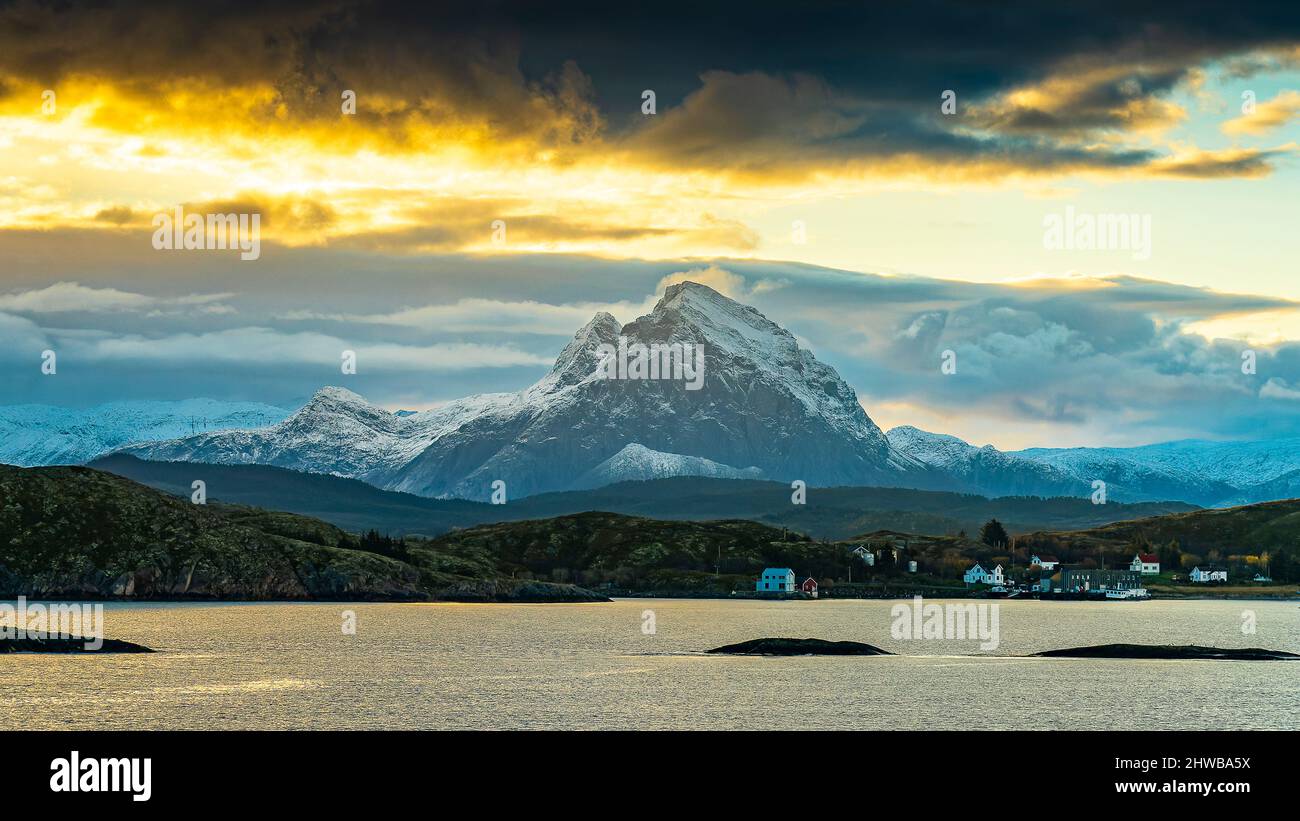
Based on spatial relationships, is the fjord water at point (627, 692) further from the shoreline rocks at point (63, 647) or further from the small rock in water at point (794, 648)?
the shoreline rocks at point (63, 647)

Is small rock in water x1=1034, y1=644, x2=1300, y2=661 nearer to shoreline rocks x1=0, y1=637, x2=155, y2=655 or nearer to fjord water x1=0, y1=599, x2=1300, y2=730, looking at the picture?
fjord water x1=0, y1=599, x2=1300, y2=730

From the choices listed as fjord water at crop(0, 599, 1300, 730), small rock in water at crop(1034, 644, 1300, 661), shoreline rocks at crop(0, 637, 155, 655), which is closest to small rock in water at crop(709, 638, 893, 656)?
fjord water at crop(0, 599, 1300, 730)

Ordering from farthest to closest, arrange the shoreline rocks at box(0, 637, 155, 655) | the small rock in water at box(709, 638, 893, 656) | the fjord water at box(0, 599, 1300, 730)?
the small rock in water at box(709, 638, 893, 656) → the shoreline rocks at box(0, 637, 155, 655) → the fjord water at box(0, 599, 1300, 730)

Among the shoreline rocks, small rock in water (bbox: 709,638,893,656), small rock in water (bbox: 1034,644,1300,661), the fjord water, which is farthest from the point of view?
small rock in water (bbox: 709,638,893,656)

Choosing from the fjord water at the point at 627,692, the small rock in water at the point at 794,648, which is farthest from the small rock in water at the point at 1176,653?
the small rock in water at the point at 794,648

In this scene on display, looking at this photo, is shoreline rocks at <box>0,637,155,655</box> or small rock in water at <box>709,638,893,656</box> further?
small rock in water at <box>709,638,893,656</box>
